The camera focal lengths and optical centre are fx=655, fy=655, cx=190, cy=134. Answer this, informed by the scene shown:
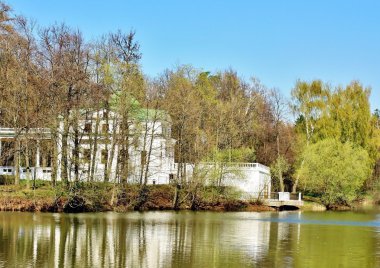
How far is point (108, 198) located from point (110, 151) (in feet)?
27.0

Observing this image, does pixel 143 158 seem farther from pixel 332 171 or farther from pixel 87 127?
pixel 332 171

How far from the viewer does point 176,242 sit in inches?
1229

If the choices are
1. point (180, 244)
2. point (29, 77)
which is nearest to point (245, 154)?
point (29, 77)

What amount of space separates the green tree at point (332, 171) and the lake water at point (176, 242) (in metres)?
22.9

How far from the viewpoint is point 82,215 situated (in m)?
46.0

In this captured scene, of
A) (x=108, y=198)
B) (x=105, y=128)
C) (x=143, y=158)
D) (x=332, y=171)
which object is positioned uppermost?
(x=105, y=128)

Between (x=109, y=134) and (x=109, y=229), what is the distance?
20.1m

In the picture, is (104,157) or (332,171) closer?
(104,157)

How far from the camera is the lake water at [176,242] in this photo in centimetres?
2503

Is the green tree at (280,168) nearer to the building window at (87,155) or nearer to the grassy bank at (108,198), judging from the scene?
the grassy bank at (108,198)

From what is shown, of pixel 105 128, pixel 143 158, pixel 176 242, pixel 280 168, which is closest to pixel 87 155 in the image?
pixel 105 128

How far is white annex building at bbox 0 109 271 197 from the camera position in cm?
5372

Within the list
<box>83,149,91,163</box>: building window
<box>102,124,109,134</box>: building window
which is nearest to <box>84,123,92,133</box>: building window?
<box>102,124,109,134</box>: building window

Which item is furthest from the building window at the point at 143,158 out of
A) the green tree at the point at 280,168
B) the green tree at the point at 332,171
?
the green tree at the point at 332,171
